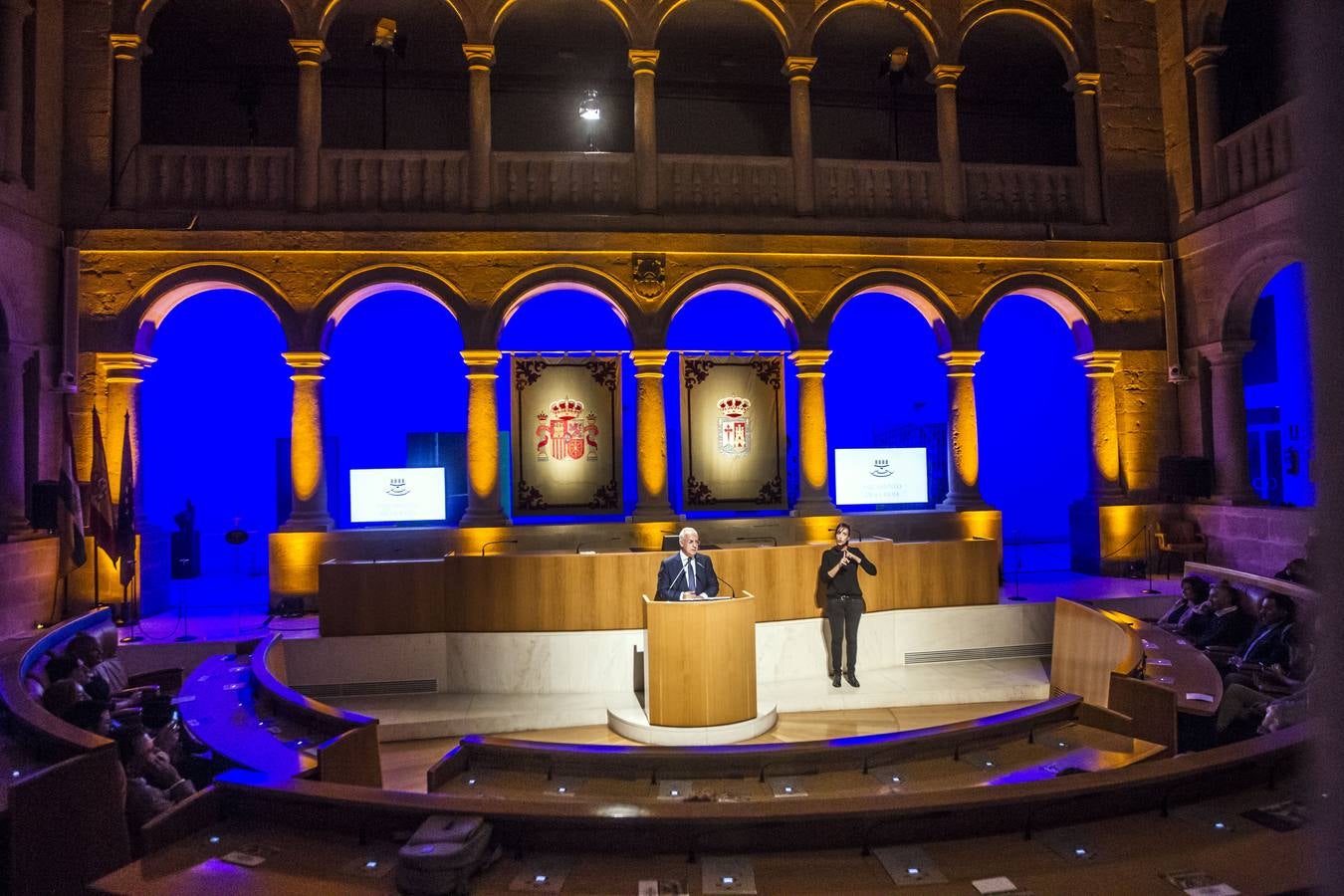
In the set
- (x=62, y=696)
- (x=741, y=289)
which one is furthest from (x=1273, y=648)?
(x=62, y=696)

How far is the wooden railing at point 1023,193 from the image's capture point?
1228 cm

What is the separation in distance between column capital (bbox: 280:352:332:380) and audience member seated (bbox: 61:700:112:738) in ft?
21.7

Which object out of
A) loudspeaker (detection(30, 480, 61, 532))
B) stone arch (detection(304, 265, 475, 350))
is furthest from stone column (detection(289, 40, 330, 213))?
loudspeaker (detection(30, 480, 61, 532))

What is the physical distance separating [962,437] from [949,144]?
4510mm

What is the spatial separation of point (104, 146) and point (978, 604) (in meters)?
12.7

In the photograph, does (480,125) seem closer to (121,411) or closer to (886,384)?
(121,411)

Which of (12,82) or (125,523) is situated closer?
(125,523)

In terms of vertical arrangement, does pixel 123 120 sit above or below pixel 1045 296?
above

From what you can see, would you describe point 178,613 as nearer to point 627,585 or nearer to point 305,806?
point 627,585

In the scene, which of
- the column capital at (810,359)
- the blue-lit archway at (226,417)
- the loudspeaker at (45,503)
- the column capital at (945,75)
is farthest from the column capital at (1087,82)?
the loudspeaker at (45,503)

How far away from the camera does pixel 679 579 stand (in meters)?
7.08

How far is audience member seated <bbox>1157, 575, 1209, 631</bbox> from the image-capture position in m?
8.09

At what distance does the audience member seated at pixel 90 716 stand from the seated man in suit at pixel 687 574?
13.2 ft

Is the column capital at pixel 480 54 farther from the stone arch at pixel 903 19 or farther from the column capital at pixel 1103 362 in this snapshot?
the column capital at pixel 1103 362
